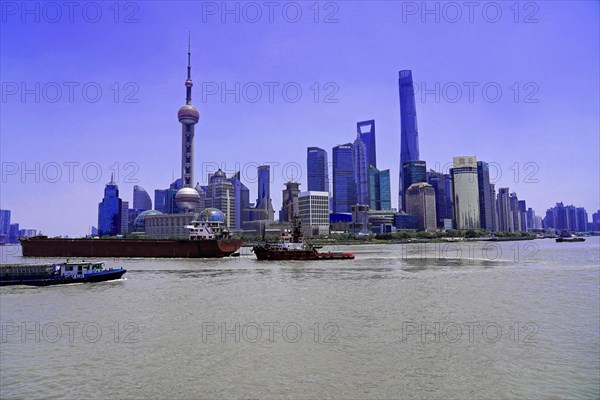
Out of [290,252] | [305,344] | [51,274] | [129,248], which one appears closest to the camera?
[305,344]

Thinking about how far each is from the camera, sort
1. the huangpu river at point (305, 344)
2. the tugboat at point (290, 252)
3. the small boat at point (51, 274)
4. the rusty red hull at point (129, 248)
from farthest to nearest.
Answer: the rusty red hull at point (129, 248)
the tugboat at point (290, 252)
the small boat at point (51, 274)
the huangpu river at point (305, 344)

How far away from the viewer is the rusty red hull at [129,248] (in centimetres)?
10250

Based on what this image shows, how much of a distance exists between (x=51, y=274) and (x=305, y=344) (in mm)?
41912

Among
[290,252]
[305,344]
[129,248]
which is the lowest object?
[305,344]

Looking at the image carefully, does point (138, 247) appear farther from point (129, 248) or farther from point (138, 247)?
point (129, 248)

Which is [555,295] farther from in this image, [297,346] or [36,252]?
[36,252]

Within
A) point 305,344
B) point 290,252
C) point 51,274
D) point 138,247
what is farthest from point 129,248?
point 305,344

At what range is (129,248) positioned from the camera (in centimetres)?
10588

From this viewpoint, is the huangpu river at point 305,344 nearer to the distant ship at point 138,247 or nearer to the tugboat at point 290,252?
the tugboat at point 290,252

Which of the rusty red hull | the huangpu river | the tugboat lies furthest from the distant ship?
the huangpu river

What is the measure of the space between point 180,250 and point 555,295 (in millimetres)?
83952

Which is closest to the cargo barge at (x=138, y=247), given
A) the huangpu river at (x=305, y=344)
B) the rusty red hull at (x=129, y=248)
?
the rusty red hull at (x=129, y=248)

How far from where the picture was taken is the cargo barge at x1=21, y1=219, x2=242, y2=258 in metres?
102

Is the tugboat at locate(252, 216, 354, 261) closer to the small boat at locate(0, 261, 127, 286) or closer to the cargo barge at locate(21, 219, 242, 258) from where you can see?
the cargo barge at locate(21, 219, 242, 258)
